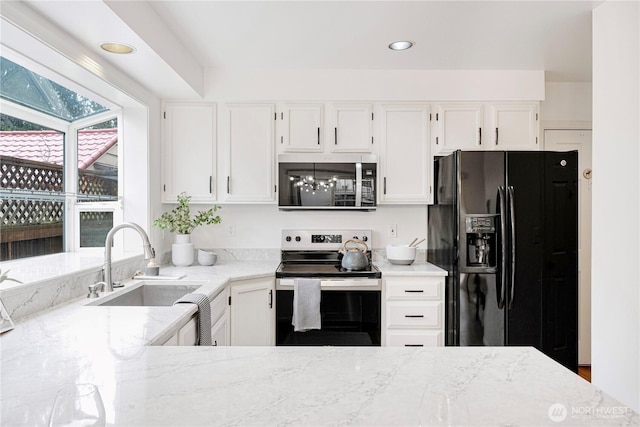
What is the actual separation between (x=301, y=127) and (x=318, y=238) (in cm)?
94

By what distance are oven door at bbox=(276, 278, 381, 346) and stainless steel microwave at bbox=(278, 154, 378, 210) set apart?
622 millimetres

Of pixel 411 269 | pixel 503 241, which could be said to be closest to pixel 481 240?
pixel 503 241

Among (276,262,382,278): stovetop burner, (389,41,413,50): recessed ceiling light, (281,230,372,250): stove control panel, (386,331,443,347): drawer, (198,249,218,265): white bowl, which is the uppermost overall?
(389,41,413,50): recessed ceiling light

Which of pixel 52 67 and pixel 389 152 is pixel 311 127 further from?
pixel 52 67

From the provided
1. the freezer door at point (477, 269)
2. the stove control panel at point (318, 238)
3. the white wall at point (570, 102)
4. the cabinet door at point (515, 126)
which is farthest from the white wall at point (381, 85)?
the stove control panel at point (318, 238)

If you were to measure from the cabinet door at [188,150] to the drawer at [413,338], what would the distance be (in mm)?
1763

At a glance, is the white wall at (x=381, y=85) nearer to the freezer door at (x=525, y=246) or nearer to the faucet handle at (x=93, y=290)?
the freezer door at (x=525, y=246)

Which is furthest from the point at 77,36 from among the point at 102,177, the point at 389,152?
the point at 389,152

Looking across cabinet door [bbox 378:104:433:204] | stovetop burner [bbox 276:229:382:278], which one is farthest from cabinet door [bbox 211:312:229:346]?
cabinet door [bbox 378:104:433:204]

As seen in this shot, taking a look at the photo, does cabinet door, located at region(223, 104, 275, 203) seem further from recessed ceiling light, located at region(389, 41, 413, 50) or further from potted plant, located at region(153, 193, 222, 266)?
recessed ceiling light, located at region(389, 41, 413, 50)

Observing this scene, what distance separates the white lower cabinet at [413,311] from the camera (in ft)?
9.11

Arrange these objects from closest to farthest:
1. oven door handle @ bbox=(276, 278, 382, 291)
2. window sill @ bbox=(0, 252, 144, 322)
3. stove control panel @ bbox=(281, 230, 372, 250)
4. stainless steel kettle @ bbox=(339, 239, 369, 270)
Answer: window sill @ bbox=(0, 252, 144, 322), oven door handle @ bbox=(276, 278, 382, 291), stainless steel kettle @ bbox=(339, 239, 369, 270), stove control panel @ bbox=(281, 230, 372, 250)

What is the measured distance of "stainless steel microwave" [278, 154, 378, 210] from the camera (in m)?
3.00

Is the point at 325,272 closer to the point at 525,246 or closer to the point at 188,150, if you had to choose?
the point at 525,246
